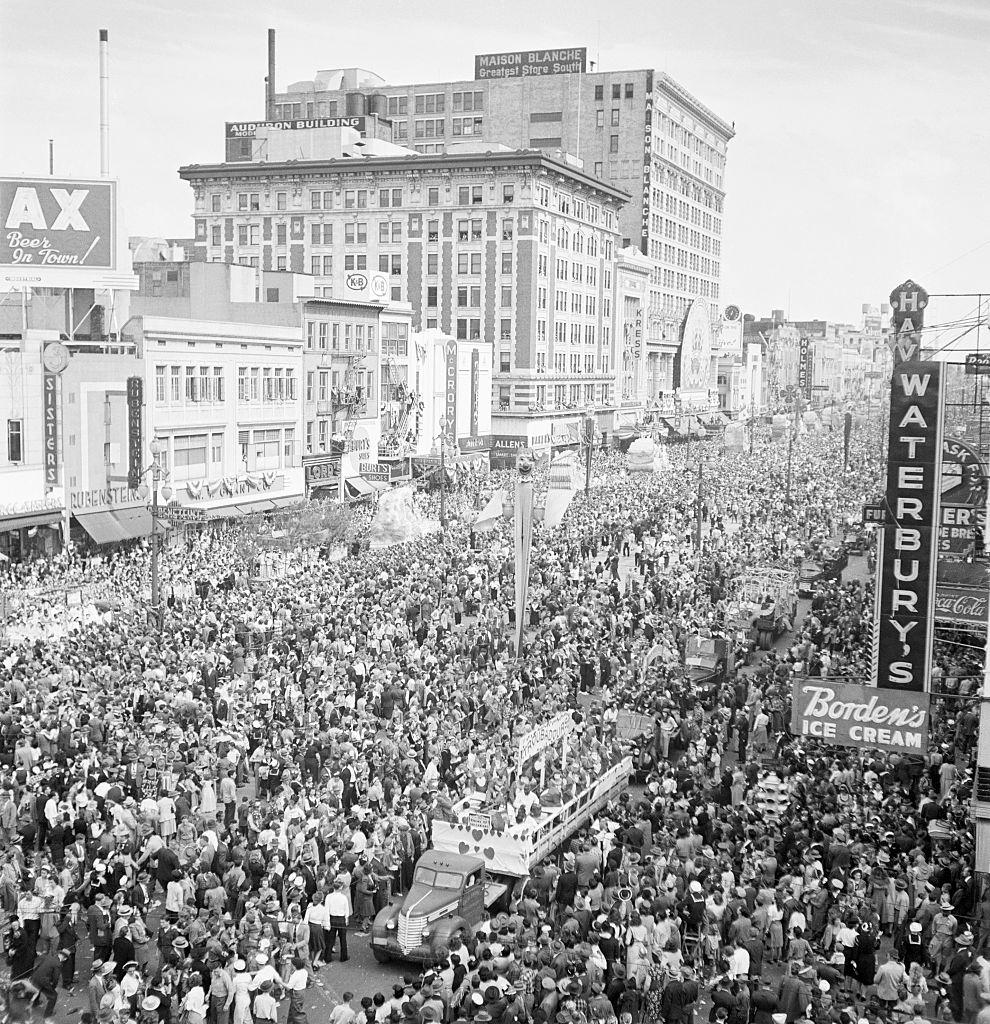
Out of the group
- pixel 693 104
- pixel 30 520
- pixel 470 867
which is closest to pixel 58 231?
pixel 30 520

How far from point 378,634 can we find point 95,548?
62.4 feet

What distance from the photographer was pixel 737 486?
244ft

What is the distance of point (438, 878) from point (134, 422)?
123 feet

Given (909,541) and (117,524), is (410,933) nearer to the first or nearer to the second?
(909,541)

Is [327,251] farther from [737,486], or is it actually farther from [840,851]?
[840,851]

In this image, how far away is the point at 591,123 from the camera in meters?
126

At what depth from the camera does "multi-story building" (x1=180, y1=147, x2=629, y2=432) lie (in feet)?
307

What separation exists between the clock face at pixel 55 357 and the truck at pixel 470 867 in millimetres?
31679

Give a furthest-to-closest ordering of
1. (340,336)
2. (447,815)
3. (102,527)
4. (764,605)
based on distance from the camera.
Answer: (340,336)
(102,527)
(764,605)
(447,815)

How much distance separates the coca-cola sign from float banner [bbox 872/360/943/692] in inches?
180

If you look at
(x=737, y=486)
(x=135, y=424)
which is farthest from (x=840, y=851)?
(x=737, y=486)

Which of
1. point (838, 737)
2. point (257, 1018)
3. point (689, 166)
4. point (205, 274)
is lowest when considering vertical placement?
point (257, 1018)

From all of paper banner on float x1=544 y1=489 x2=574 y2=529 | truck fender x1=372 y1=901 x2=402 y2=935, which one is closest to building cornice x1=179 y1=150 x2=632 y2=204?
paper banner on float x1=544 y1=489 x2=574 y2=529

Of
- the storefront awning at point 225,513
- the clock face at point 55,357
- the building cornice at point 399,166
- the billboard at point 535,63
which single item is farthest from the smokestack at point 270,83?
the clock face at point 55,357
